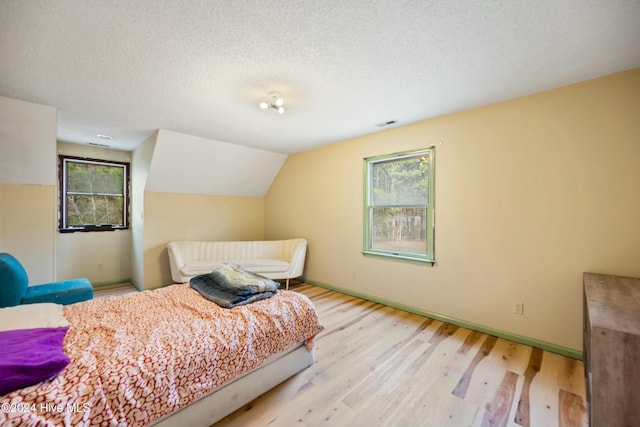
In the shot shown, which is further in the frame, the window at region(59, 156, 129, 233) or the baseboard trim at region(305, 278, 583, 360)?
the window at region(59, 156, 129, 233)

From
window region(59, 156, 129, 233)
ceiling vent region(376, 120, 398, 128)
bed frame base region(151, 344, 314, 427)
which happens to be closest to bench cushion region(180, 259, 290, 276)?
window region(59, 156, 129, 233)

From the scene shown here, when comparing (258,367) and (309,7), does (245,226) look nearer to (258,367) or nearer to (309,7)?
(258,367)

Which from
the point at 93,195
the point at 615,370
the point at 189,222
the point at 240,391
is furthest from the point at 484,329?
the point at 93,195

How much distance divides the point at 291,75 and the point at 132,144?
11.9ft

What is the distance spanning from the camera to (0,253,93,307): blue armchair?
2.30m

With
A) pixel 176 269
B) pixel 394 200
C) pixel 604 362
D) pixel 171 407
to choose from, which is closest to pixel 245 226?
pixel 176 269

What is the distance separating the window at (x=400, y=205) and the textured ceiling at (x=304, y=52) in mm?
770

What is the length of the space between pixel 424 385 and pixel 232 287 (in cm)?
175

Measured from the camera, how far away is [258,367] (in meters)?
1.77

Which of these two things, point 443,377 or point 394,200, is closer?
point 443,377

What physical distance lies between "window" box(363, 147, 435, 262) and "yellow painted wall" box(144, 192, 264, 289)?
108 inches

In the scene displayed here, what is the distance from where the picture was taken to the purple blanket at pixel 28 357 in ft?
3.51

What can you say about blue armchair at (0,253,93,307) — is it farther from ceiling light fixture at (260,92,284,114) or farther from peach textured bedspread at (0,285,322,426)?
ceiling light fixture at (260,92,284,114)

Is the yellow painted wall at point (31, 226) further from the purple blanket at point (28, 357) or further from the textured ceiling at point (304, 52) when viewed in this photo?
the purple blanket at point (28, 357)
